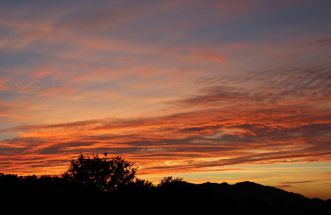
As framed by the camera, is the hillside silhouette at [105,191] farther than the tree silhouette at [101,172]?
No

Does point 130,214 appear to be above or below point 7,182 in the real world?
below

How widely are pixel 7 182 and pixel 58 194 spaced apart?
1025cm

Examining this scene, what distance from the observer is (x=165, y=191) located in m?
61.7

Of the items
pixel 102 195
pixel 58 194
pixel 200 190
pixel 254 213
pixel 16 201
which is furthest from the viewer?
pixel 254 213

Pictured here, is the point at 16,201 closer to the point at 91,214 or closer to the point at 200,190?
the point at 91,214

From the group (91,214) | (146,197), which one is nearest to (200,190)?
(146,197)

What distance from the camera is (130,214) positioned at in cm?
5019

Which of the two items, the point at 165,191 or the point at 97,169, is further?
the point at 97,169

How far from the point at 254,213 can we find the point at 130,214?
3969 centimetres

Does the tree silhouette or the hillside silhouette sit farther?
the tree silhouette

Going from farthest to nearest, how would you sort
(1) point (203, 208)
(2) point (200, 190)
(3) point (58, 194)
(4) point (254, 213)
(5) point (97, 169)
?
(4) point (254, 213)
(5) point (97, 169)
(2) point (200, 190)
(1) point (203, 208)
(3) point (58, 194)

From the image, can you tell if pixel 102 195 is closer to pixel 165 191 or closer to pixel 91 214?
pixel 91 214

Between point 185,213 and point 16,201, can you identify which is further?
point 185,213

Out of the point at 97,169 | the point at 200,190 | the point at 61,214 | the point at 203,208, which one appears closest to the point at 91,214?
the point at 61,214
